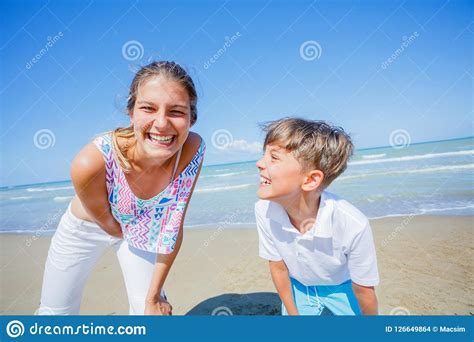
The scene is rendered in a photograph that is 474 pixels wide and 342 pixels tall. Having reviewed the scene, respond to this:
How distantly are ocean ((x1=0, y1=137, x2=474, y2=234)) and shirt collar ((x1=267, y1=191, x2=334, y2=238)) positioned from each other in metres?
3.26

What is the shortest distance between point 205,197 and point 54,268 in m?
5.38

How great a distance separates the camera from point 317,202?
205 centimetres

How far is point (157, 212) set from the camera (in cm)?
211

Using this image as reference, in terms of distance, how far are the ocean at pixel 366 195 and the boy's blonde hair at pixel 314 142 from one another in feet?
10.9

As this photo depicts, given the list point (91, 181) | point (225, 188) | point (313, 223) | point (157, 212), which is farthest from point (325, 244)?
point (225, 188)

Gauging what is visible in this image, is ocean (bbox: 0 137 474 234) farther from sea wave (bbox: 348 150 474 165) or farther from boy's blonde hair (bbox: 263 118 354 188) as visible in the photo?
boy's blonde hair (bbox: 263 118 354 188)

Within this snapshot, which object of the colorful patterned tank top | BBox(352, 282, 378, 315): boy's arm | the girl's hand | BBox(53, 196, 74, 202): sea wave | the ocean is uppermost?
BBox(53, 196, 74, 202): sea wave

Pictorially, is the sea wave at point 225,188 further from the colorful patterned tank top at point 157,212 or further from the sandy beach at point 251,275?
the colorful patterned tank top at point 157,212

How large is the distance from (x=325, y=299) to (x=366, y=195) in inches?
172

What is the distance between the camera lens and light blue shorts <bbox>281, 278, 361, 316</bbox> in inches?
84.0

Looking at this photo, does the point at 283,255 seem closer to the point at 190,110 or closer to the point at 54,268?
the point at 190,110

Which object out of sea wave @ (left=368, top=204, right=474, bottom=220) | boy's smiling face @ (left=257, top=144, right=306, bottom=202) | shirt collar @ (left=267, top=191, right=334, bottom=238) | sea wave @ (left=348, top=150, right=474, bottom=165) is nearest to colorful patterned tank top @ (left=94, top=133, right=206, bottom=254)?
boy's smiling face @ (left=257, top=144, right=306, bottom=202)

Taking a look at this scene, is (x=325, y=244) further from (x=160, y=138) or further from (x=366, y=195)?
(x=366, y=195)
